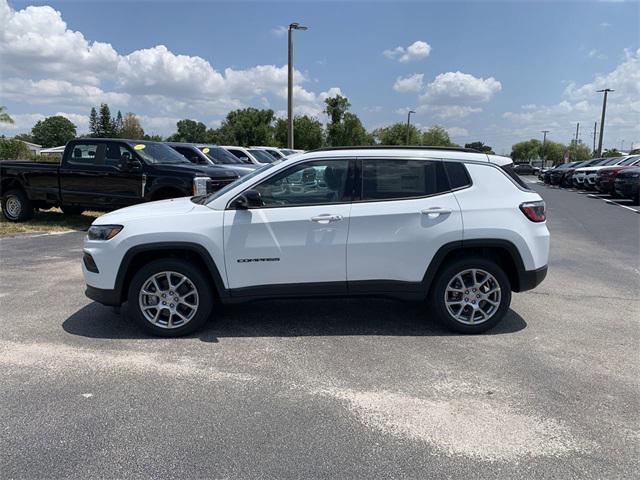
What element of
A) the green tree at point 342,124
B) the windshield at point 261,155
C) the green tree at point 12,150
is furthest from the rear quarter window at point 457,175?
the green tree at point 342,124

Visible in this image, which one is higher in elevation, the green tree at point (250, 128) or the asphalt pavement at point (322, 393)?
the green tree at point (250, 128)

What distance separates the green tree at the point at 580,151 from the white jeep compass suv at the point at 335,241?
11390 cm

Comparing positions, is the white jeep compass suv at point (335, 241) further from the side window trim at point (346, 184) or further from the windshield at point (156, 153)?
the windshield at point (156, 153)

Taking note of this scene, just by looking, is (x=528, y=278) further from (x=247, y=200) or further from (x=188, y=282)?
(x=188, y=282)

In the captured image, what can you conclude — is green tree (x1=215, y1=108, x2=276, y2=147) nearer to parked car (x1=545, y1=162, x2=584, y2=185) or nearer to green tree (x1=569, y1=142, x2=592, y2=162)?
parked car (x1=545, y1=162, x2=584, y2=185)

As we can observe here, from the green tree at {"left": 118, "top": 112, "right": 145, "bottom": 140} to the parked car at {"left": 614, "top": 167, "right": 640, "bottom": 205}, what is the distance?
80.8m

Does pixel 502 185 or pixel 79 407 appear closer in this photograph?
pixel 79 407

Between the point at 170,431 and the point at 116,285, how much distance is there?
1.92 m

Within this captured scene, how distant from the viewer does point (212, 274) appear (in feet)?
15.3

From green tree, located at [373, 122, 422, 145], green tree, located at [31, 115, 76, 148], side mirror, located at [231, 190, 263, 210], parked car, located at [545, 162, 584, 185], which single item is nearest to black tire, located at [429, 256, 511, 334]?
side mirror, located at [231, 190, 263, 210]

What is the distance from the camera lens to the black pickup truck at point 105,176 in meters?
10.3

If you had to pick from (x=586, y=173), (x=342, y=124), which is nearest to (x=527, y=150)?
(x=342, y=124)

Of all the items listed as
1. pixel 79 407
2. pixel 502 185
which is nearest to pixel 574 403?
pixel 502 185

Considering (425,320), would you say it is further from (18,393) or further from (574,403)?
(18,393)
